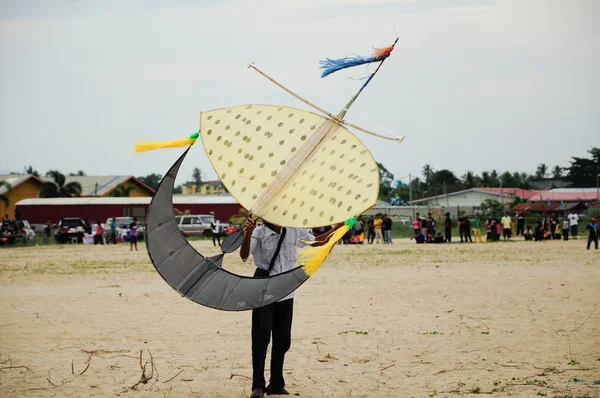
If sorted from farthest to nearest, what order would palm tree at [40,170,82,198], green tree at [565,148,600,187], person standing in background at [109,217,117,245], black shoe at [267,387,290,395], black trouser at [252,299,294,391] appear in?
green tree at [565,148,600,187] → palm tree at [40,170,82,198] → person standing in background at [109,217,117,245] → black shoe at [267,387,290,395] → black trouser at [252,299,294,391]

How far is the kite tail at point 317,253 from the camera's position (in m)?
6.09

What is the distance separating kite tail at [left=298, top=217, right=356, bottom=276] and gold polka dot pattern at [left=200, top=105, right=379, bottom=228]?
0.95 ft

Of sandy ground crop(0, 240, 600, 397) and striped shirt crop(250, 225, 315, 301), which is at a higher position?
striped shirt crop(250, 225, 315, 301)

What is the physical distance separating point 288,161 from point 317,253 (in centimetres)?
76

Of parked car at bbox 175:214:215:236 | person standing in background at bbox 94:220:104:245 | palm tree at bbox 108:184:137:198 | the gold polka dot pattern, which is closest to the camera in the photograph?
the gold polka dot pattern

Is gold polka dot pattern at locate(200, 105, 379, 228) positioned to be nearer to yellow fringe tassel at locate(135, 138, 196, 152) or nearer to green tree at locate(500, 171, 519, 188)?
yellow fringe tassel at locate(135, 138, 196, 152)

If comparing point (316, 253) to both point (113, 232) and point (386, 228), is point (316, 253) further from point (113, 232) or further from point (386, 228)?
point (113, 232)

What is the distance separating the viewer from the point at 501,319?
440 inches

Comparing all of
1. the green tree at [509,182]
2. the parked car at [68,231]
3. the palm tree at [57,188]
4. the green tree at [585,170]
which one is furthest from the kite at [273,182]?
the green tree at [509,182]

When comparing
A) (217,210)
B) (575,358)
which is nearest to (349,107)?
(575,358)

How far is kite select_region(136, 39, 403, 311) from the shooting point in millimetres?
5949

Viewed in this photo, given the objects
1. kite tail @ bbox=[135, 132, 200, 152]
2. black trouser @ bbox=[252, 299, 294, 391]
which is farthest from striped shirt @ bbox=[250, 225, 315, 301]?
kite tail @ bbox=[135, 132, 200, 152]

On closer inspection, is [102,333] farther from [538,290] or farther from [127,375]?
[538,290]

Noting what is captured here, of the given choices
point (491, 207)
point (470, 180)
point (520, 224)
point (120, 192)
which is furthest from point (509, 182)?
point (520, 224)
